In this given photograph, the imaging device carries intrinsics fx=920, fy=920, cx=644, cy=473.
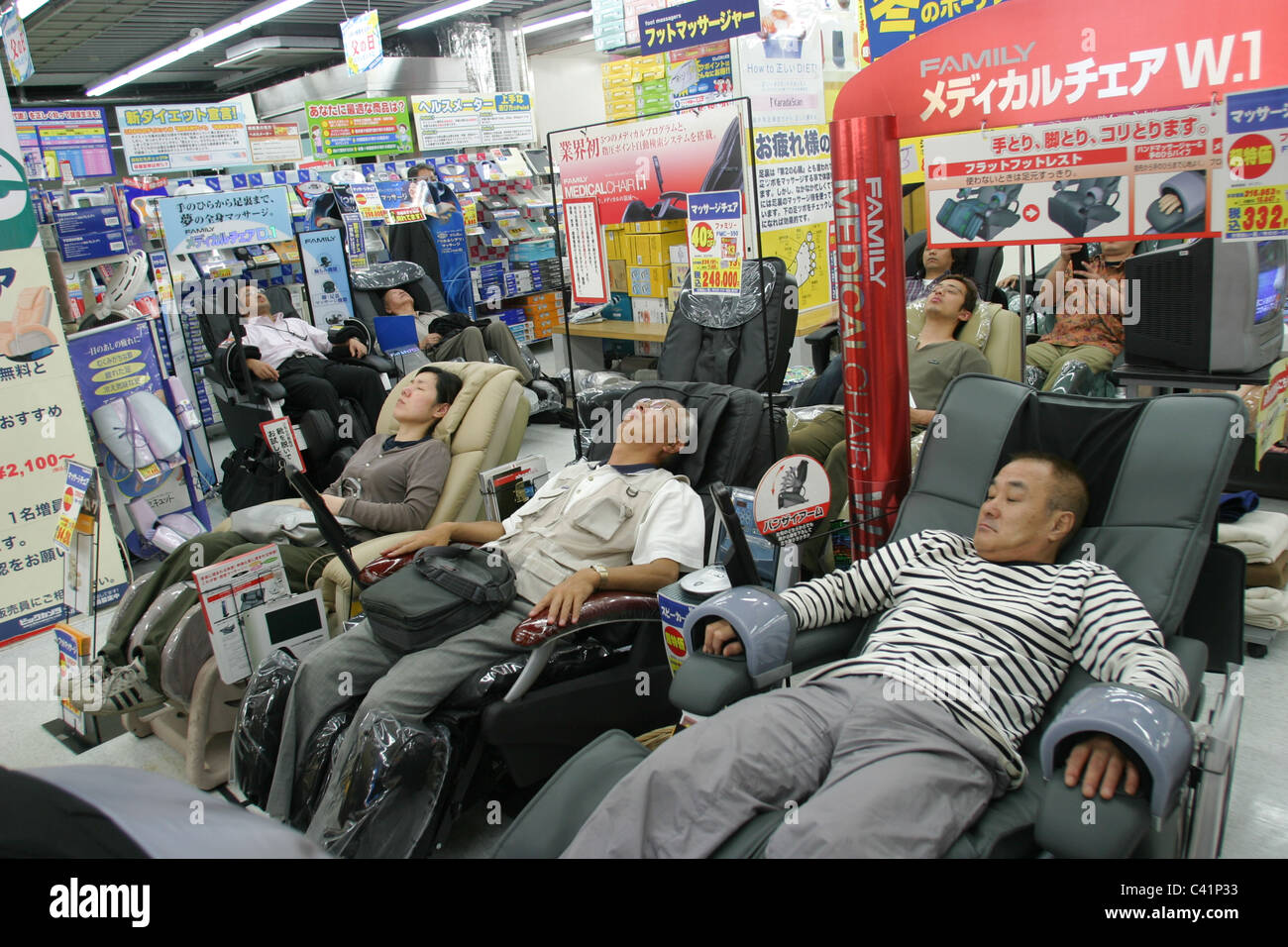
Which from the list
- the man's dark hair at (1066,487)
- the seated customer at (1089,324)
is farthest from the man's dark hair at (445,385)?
the seated customer at (1089,324)

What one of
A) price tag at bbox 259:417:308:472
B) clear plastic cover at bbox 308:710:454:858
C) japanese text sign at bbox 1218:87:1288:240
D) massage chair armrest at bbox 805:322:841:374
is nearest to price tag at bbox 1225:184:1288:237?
japanese text sign at bbox 1218:87:1288:240

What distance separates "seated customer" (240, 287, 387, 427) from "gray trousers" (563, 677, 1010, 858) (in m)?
3.90

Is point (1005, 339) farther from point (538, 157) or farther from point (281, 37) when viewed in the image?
point (281, 37)

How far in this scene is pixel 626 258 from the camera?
6.02 meters

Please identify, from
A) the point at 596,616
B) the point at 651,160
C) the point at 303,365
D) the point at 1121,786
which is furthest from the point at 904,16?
the point at 1121,786

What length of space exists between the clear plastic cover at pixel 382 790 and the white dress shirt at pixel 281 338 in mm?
3720

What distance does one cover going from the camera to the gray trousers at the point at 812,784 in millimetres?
1424

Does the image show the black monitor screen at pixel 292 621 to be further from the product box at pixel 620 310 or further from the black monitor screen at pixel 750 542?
the product box at pixel 620 310

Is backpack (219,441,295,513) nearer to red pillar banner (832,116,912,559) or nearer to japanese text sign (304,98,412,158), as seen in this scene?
red pillar banner (832,116,912,559)

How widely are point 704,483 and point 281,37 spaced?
13423 mm

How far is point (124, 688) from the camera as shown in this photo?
8.72 feet

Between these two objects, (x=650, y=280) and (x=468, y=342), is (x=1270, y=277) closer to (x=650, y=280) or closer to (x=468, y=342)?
(x=650, y=280)

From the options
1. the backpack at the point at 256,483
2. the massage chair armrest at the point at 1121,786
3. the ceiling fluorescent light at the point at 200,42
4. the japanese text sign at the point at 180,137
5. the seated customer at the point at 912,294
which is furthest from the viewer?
the ceiling fluorescent light at the point at 200,42
